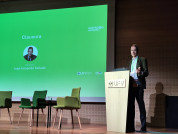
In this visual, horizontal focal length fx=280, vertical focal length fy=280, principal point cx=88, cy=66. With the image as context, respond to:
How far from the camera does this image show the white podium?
14.1ft

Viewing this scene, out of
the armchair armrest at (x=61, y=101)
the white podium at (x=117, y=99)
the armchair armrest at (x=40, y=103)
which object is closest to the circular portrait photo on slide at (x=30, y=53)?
the armchair armrest at (x=40, y=103)

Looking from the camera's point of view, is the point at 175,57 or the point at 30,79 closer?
the point at 175,57

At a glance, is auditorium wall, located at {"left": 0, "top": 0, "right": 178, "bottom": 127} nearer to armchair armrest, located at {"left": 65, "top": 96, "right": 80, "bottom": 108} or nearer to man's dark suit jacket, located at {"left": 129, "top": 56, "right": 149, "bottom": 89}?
armchair armrest, located at {"left": 65, "top": 96, "right": 80, "bottom": 108}

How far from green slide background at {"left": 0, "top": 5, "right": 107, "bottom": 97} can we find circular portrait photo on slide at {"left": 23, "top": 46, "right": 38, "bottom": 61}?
0.26ft

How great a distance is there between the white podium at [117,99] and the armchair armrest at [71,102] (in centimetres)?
94

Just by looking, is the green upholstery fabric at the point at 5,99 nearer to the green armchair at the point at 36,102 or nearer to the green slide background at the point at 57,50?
the green slide background at the point at 57,50

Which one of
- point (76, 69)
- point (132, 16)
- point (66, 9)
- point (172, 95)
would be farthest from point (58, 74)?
point (172, 95)

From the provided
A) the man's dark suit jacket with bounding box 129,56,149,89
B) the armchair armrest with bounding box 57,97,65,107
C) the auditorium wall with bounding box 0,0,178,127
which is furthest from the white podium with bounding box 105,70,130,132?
the auditorium wall with bounding box 0,0,178,127

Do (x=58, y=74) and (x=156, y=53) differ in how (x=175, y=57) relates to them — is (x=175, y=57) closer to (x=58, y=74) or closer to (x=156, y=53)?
(x=156, y=53)

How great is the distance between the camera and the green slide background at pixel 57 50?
6.48 m

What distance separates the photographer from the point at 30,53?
6.97 m

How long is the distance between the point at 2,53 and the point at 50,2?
1.80m

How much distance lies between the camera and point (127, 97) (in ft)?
14.0

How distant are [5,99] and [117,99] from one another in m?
2.99
